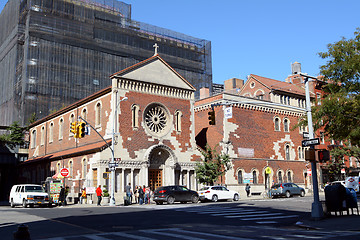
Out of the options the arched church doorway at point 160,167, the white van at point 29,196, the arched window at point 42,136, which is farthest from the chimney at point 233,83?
the white van at point 29,196

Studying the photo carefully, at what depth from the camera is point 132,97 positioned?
3706cm

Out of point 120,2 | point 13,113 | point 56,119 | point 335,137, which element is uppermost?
point 120,2

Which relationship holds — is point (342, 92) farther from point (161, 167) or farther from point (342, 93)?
point (161, 167)

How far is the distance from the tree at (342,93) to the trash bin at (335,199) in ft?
18.0

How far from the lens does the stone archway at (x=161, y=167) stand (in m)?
37.9

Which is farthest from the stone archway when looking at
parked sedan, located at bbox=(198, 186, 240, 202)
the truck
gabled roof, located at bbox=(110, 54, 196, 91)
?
the truck

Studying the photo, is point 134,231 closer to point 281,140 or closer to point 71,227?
point 71,227

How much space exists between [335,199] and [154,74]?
25865 mm

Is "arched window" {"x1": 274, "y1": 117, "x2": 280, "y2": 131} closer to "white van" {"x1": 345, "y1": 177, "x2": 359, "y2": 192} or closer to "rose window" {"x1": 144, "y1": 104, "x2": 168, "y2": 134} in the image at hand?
"white van" {"x1": 345, "y1": 177, "x2": 359, "y2": 192}

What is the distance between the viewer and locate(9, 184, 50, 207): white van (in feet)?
98.0

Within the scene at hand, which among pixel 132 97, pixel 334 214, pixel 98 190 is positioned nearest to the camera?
pixel 334 214

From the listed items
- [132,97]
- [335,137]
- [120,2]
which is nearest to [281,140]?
[132,97]

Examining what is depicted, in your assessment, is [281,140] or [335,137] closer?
[335,137]

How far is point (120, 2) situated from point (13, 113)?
40.6 m
